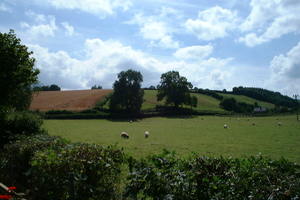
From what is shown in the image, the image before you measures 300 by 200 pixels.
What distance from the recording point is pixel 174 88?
78938 millimetres

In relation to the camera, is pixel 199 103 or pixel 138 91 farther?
pixel 199 103

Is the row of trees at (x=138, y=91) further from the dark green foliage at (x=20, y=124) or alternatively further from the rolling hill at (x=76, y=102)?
the dark green foliage at (x=20, y=124)

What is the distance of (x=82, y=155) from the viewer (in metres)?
5.62

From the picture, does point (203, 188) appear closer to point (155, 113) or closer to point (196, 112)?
point (155, 113)

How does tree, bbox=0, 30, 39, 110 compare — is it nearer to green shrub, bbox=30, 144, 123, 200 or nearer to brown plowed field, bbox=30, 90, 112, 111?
green shrub, bbox=30, 144, 123, 200

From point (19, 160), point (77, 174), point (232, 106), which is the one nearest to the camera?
point (77, 174)

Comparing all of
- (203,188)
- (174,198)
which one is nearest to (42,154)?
(174,198)

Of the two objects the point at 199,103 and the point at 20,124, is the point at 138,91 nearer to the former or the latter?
the point at 199,103

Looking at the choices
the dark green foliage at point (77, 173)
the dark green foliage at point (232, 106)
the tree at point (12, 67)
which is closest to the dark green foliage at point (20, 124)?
the tree at point (12, 67)

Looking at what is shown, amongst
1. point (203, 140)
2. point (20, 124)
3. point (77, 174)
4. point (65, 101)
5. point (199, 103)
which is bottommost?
point (203, 140)

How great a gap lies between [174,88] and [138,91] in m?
13.1

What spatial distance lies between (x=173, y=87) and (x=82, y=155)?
2920 inches

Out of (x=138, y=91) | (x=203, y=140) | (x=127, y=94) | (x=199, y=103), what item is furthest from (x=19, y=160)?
(x=199, y=103)

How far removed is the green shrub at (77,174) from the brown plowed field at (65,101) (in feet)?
213
